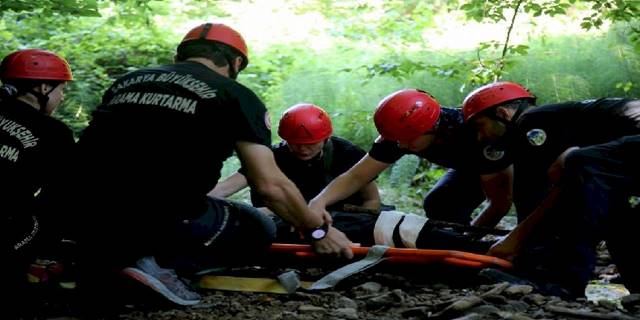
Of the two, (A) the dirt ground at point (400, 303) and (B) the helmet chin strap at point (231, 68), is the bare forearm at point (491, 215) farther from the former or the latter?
(B) the helmet chin strap at point (231, 68)

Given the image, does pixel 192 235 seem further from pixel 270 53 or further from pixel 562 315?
pixel 270 53

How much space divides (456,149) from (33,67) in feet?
8.91

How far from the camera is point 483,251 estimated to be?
3.95 meters

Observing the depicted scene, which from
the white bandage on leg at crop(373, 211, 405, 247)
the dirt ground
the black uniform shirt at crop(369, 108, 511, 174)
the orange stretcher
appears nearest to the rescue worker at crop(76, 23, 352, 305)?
the dirt ground

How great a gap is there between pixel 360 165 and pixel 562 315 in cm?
202

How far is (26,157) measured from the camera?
3.55 m

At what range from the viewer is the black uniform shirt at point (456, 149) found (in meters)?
4.50

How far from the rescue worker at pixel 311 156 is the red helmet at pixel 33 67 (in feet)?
4.60

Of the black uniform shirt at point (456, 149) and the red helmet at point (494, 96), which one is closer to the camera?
the red helmet at point (494, 96)

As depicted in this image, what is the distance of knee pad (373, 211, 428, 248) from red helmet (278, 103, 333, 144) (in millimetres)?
978

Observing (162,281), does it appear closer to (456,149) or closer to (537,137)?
(537,137)

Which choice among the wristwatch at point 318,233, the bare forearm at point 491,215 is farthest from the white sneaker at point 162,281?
the bare forearm at point 491,215

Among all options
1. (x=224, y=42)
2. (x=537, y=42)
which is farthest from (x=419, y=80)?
(x=224, y=42)

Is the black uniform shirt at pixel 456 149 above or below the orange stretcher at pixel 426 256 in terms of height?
above
